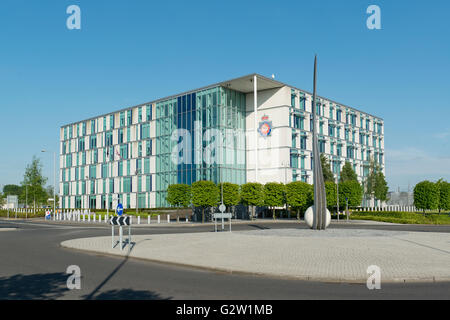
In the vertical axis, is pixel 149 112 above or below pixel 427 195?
above

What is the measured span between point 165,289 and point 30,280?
3840 mm

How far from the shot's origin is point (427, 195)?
61.6 meters

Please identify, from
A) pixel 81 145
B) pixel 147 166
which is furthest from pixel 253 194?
pixel 81 145

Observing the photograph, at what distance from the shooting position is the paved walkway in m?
10.9

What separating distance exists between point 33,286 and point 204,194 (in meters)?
39.6

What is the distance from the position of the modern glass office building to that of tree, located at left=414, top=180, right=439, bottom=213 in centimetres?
1514

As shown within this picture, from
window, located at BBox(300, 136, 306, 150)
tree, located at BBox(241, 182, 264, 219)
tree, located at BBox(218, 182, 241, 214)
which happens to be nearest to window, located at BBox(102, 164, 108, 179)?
tree, located at BBox(218, 182, 241, 214)

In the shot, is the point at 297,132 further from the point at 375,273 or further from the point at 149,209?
the point at 375,273

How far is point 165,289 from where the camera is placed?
29.7 feet

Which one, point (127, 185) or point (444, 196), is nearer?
point (444, 196)

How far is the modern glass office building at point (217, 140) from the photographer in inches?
2432

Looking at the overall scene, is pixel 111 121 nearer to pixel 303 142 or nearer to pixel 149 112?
pixel 149 112

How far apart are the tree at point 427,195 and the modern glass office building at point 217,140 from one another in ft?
49.7

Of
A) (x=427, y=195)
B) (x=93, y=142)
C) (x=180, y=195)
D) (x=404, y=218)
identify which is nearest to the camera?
(x=404, y=218)
